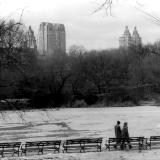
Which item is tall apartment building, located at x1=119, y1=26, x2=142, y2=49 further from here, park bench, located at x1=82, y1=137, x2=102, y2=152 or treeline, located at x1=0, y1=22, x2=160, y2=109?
treeline, located at x1=0, y1=22, x2=160, y2=109

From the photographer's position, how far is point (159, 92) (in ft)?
275

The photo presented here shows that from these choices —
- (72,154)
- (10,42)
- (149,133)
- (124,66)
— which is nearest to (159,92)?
(124,66)

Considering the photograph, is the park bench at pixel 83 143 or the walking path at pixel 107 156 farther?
the park bench at pixel 83 143

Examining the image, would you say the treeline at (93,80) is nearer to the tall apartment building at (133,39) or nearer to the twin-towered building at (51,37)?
the twin-towered building at (51,37)

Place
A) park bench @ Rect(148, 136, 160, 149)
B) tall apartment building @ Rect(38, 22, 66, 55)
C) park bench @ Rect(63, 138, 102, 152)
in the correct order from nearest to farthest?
park bench @ Rect(63, 138, 102, 152), park bench @ Rect(148, 136, 160, 149), tall apartment building @ Rect(38, 22, 66, 55)

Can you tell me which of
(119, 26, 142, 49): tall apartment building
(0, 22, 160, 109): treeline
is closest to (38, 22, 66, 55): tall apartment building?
(0, 22, 160, 109): treeline

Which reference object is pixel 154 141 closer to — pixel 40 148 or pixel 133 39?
pixel 40 148

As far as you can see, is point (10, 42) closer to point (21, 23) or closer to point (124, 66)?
point (21, 23)

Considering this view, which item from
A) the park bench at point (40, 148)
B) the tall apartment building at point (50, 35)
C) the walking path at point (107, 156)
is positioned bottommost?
the walking path at point (107, 156)

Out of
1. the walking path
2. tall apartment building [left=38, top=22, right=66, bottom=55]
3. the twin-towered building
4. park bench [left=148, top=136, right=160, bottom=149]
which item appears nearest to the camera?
the twin-towered building

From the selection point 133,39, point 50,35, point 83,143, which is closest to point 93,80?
point 50,35

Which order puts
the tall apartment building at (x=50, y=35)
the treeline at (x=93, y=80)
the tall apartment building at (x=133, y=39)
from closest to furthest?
1. the tall apartment building at (x=133, y=39)
2. the tall apartment building at (x=50, y=35)
3. the treeline at (x=93, y=80)

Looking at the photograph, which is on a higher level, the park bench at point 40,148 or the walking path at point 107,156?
the park bench at point 40,148

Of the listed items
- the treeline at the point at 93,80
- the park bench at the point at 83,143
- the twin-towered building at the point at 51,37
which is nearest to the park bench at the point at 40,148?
the park bench at the point at 83,143
